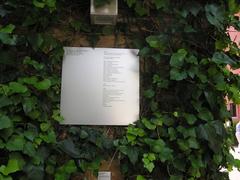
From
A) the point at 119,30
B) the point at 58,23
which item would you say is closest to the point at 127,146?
the point at 119,30

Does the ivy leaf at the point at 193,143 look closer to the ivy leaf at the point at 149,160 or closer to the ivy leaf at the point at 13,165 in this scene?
the ivy leaf at the point at 149,160

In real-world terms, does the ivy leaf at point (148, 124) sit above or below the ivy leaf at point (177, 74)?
below

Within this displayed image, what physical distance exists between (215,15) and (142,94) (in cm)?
61

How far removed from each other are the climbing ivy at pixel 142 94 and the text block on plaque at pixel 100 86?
5 centimetres

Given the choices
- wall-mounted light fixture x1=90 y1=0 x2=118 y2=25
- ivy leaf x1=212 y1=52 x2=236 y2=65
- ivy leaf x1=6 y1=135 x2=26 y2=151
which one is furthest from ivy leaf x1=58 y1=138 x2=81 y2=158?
ivy leaf x1=212 y1=52 x2=236 y2=65

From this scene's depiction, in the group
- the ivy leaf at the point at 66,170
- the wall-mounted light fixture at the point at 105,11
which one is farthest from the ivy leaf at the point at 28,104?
the wall-mounted light fixture at the point at 105,11

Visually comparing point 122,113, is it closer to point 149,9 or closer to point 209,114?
point 209,114

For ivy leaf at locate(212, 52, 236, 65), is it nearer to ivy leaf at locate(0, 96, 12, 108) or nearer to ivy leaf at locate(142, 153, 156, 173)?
ivy leaf at locate(142, 153, 156, 173)

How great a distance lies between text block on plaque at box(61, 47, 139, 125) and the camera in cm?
179

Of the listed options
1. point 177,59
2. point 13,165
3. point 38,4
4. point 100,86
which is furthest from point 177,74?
point 13,165

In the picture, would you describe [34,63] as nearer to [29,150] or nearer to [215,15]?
[29,150]

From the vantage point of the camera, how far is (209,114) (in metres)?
1.71

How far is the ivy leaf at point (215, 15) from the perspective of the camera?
171 cm

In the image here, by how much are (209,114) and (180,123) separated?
17 cm
